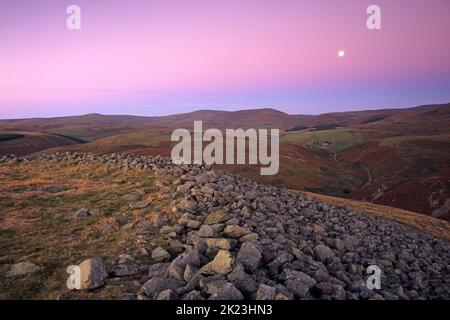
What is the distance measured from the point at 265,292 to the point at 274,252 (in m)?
3.23

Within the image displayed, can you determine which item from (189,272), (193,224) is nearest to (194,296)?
(189,272)

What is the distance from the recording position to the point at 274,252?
13.0 m

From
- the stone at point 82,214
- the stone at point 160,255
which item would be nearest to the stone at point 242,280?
the stone at point 160,255

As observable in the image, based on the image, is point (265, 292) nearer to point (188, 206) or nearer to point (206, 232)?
point (206, 232)

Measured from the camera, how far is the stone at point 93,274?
11031 millimetres

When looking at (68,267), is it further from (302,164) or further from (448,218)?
(302,164)

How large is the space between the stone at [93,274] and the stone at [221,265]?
3.38 meters

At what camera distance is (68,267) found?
41.1 ft

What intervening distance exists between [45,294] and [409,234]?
25.8m

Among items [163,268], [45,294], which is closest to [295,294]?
[163,268]

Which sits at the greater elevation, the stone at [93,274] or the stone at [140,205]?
the stone at [140,205]

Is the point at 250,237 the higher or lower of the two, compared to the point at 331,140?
lower

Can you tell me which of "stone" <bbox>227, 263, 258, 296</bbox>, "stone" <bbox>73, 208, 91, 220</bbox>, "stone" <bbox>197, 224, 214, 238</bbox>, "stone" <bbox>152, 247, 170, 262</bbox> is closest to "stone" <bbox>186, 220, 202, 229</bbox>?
"stone" <bbox>197, 224, 214, 238</bbox>

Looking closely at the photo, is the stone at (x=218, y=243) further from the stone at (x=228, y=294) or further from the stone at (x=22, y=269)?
the stone at (x=22, y=269)
